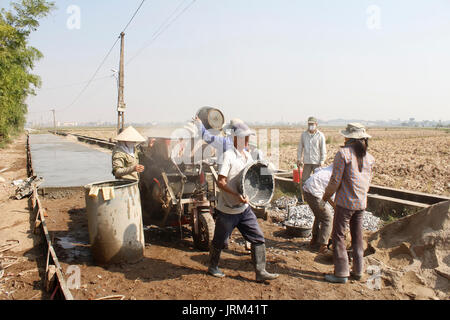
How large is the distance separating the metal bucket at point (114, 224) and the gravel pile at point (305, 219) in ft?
10.1

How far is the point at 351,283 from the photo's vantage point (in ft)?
13.8

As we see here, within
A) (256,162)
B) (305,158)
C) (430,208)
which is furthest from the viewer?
(305,158)

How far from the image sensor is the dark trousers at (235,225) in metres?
4.16

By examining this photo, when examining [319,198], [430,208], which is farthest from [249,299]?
[430,208]

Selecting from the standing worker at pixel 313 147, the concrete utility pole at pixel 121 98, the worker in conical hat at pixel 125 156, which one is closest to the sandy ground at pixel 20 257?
the worker in conical hat at pixel 125 156

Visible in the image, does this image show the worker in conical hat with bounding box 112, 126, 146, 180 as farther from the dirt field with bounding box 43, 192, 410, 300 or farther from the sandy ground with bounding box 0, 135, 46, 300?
the sandy ground with bounding box 0, 135, 46, 300

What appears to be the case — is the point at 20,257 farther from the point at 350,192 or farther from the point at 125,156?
the point at 350,192

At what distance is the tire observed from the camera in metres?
5.24

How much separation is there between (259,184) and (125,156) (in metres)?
2.51

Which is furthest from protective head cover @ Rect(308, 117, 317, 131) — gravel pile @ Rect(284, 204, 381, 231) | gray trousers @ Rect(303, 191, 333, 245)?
gray trousers @ Rect(303, 191, 333, 245)

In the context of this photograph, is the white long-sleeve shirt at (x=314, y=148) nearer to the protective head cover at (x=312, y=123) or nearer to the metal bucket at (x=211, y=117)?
the protective head cover at (x=312, y=123)

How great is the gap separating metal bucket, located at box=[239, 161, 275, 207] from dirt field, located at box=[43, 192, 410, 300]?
109 cm
